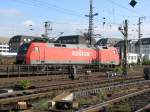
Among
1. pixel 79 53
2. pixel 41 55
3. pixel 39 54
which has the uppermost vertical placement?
pixel 79 53

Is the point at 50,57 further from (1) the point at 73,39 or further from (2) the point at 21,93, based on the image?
(1) the point at 73,39

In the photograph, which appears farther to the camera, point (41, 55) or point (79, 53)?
point (79, 53)

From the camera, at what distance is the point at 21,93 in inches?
764

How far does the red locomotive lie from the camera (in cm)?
4109

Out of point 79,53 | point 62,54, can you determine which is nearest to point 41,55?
point 62,54

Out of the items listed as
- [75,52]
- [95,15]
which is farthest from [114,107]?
[95,15]

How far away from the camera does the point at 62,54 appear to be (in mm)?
44719

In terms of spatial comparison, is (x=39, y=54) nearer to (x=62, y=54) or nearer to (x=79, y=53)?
(x=62, y=54)

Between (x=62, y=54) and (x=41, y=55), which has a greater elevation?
(x=62, y=54)

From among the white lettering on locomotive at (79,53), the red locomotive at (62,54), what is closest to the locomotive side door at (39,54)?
the red locomotive at (62,54)

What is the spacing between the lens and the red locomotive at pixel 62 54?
41.1 meters

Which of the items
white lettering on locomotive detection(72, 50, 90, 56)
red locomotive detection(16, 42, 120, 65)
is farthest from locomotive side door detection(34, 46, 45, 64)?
white lettering on locomotive detection(72, 50, 90, 56)

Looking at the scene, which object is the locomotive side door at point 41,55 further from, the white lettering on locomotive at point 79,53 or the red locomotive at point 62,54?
the white lettering on locomotive at point 79,53

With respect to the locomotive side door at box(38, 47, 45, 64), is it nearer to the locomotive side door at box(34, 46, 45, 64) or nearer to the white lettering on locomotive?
the locomotive side door at box(34, 46, 45, 64)
